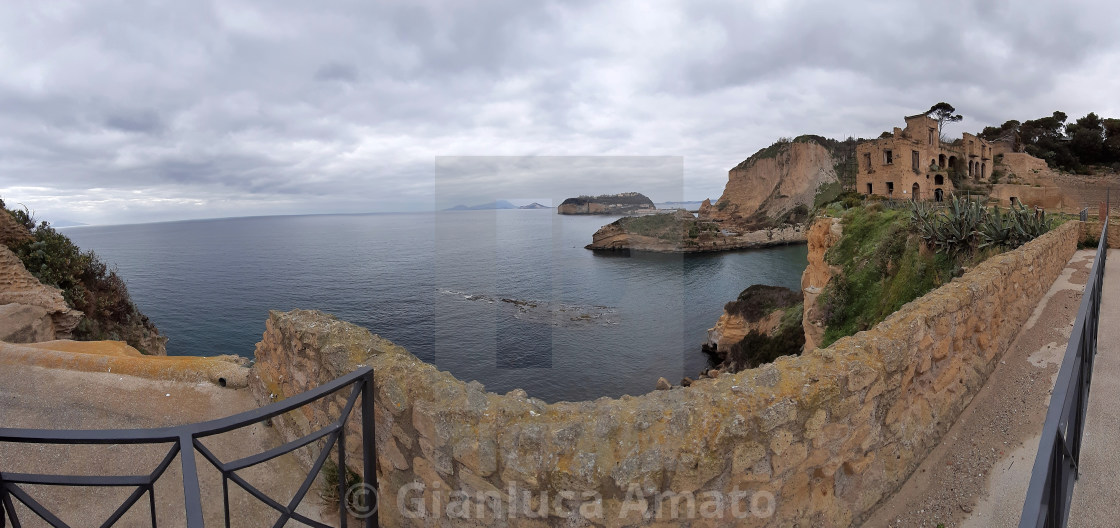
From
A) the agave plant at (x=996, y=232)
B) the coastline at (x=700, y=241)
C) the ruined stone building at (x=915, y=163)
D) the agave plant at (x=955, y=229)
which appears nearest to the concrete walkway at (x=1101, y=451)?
the agave plant at (x=996, y=232)

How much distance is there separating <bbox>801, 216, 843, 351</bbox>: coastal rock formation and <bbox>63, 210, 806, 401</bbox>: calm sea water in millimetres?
7485

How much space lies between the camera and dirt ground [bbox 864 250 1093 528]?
11.8 feet

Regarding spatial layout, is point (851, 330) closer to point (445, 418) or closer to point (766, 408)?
point (766, 408)

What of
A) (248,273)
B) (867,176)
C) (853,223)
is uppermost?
(867,176)

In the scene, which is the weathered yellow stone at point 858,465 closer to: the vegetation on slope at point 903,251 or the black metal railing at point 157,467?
the black metal railing at point 157,467

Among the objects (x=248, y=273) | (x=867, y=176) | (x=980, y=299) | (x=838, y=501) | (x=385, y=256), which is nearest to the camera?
(x=838, y=501)

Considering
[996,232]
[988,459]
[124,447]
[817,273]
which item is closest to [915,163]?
[817,273]

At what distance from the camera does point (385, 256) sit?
68312 millimetres

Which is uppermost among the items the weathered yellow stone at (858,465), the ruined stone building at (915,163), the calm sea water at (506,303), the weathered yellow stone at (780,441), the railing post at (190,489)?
the ruined stone building at (915,163)

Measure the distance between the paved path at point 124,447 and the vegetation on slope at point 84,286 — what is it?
10.2m

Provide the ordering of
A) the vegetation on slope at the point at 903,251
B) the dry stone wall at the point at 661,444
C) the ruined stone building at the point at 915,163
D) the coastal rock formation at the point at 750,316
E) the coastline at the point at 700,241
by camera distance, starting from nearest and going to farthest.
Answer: the dry stone wall at the point at 661,444, the vegetation on slope at the point at 903,251, the coastal rock formation at the point at 750,316, the ruined stone building at the point at 915,163, the coastline at the point at 700,241

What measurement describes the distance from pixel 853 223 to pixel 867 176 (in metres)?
29.8

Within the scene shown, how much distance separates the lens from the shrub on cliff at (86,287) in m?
14.1

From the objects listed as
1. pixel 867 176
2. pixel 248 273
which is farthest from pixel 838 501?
pixel 248 273
